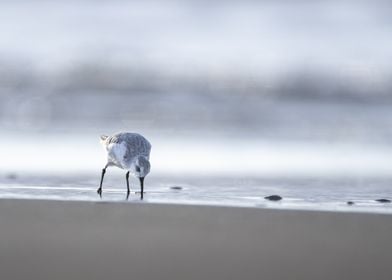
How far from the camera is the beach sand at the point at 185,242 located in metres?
5.08

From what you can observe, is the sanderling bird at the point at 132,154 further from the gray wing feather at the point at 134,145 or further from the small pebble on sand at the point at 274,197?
the small pebble on sand at the point at 274,197

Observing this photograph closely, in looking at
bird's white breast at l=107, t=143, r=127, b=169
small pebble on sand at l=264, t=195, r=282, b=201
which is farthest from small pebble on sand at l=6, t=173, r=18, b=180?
small pebble on sand at l=264, t=195, r=282, b=201

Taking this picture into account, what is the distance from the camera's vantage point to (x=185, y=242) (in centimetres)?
584

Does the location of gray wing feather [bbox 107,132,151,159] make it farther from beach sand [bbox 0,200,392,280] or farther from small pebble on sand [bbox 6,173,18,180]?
small pebble on sand [bbox 6,173,18,180]

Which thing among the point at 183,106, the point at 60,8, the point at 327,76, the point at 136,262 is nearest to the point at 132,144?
the point at 136,262

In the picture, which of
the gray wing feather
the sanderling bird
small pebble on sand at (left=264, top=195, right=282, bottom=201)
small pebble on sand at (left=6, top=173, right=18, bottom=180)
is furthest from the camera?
small pebble on sand at (left=6, top=173, right=18, bottom=180)

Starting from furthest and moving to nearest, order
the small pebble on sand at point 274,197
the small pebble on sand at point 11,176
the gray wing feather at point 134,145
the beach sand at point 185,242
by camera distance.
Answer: the small pebble on sand at point 11,176 < the gray wing feather at point 134,145 < the small pebble on sand at point 274,197 < the beach sand at point 185,242

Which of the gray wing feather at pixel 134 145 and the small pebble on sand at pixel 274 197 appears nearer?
the small pebble on sand at pixel 274 197

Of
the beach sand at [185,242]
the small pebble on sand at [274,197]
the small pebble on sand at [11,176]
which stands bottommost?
the beach sand at [185,242]

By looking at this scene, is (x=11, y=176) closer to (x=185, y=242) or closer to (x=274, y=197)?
(x=274, y=197)

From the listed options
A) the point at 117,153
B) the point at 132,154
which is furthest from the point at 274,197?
the point at 117,153

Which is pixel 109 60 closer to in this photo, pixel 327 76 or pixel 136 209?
pixel 327 76

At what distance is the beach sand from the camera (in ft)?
16.7

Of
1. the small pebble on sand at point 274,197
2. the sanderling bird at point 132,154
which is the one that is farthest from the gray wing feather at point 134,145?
the small pebble on sand at point 274,197
